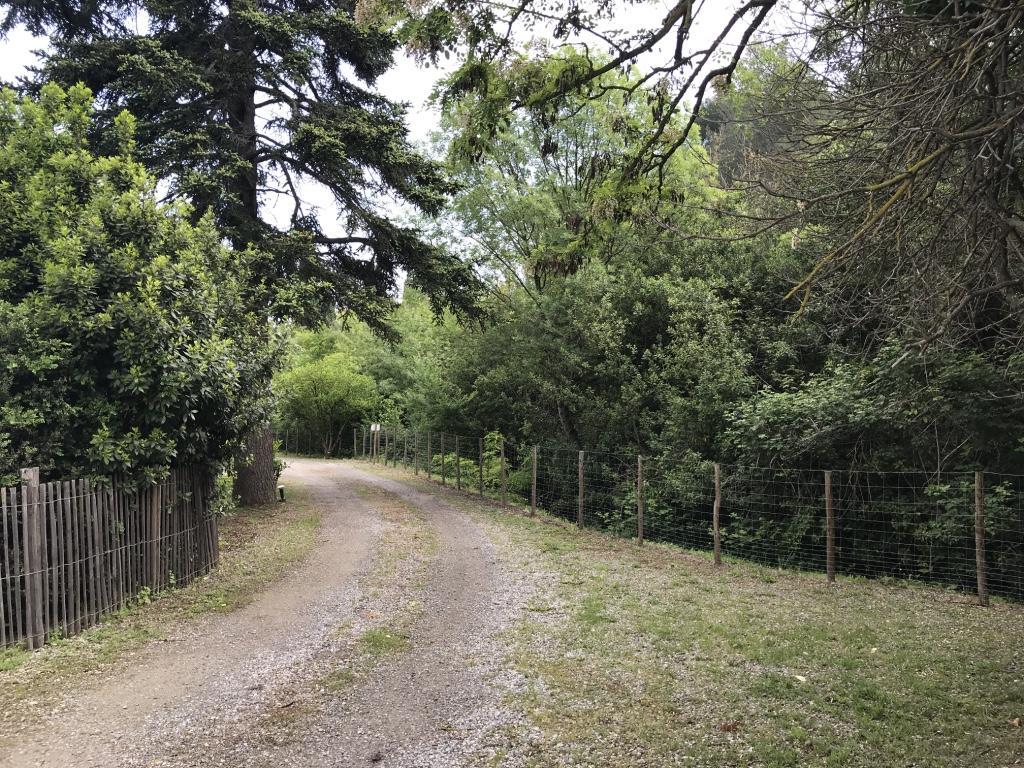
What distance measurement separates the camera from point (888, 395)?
987cm

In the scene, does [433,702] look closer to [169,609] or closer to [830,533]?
[169,609]

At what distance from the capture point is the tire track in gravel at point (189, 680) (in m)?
4.50

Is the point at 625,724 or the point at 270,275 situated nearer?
the point at 625,724

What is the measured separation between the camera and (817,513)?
10953 mm

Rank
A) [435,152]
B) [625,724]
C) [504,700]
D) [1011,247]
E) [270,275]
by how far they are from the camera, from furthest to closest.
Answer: [435,152]
[270,275]
[1011,247]
[504,700]
[625,724]

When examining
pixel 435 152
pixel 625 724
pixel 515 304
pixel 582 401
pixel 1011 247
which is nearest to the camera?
pixel 625 724

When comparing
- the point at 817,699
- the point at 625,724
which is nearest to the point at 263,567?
the point at 625,724

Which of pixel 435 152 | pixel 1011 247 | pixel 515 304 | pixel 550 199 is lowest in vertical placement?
pixel 1011 247

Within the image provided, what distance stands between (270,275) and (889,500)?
37.7ft

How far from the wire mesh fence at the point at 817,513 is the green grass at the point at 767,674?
1060 millimetres

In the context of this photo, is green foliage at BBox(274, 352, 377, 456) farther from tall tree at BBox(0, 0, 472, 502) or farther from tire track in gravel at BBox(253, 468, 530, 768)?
tire track in gravel at BBox(253, 468, 530, 768)

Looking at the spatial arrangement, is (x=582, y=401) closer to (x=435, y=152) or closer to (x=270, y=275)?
(x=270, y=275)

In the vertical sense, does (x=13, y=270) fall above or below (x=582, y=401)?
above

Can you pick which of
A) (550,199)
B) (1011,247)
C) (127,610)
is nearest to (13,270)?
(127,610)
